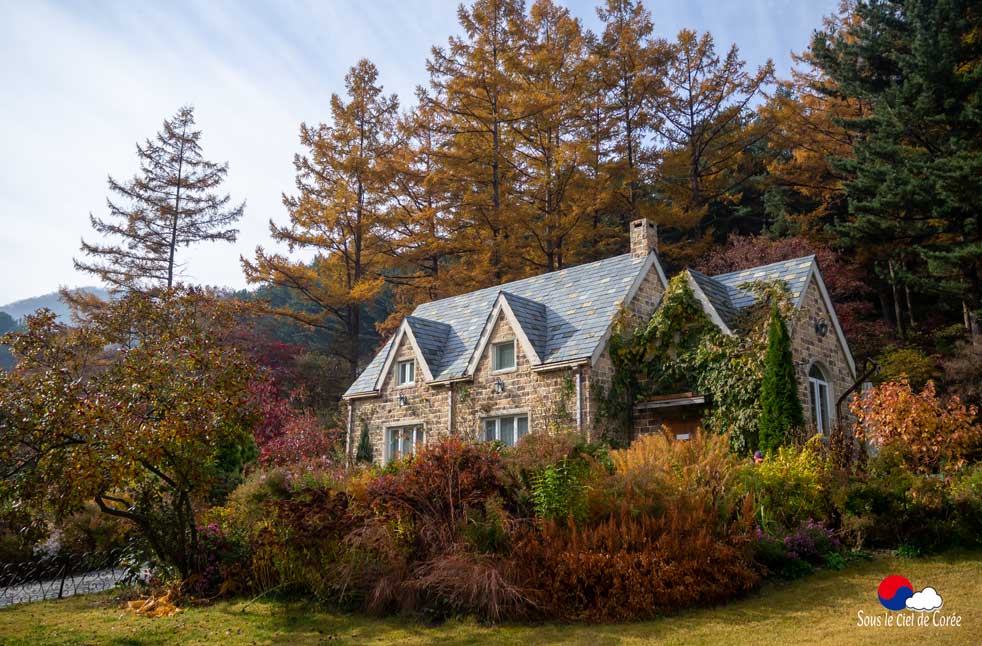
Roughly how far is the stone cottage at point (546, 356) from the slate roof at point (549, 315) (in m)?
0.04

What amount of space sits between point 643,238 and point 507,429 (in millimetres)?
6420

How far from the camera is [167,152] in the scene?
3712 centimetres

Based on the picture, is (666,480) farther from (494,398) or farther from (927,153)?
(927,153)

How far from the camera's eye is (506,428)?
18.9 m

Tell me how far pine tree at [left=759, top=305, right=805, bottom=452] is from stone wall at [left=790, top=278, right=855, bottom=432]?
6.34 ft

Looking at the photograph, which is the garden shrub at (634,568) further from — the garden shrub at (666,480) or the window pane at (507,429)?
the window pane at (507,429)

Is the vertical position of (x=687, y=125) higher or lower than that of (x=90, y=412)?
higher

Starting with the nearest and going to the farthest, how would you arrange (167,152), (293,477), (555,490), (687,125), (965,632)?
(965,632), (555,490), (293,477), (687,125), (167,152)

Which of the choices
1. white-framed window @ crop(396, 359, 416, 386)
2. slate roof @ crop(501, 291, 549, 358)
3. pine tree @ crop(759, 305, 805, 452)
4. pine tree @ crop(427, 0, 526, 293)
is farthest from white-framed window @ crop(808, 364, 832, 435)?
pine tree @ crop(427, 0, 526, 293)

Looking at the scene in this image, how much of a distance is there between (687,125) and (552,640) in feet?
93.7

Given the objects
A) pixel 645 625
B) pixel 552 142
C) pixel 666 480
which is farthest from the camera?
pixel 552 142

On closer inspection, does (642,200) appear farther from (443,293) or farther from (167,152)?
(167,152)

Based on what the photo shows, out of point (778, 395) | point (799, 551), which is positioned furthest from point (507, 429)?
point (799, 551)

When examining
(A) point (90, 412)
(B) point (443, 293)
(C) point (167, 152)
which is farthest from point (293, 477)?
(C) point (167, 152)
